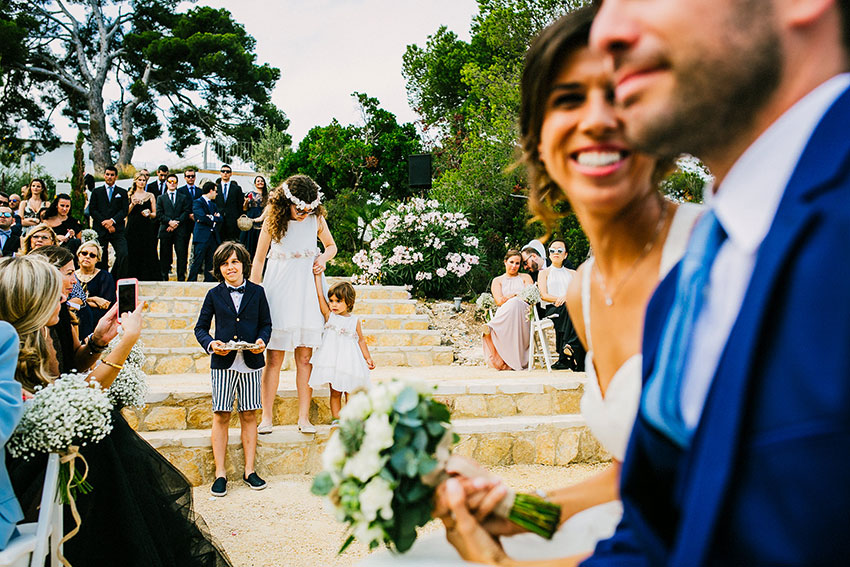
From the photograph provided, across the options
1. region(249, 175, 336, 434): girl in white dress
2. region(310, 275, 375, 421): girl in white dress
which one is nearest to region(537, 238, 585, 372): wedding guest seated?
region(310, 275, 375, 421): girl in white dress

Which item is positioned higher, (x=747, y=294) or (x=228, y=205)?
(x=228, y=205)

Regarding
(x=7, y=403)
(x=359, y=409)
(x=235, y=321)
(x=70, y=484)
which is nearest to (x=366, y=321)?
(x=235, y=321)

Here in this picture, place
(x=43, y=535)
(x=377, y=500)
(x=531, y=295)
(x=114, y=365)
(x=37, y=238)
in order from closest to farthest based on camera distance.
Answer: (x=377, y=500) < (x=43, y=535) < (x=114, y=365) < (x=37, y=238) < (x=531, y=295)

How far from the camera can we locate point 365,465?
1180mm

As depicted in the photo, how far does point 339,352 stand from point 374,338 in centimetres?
331

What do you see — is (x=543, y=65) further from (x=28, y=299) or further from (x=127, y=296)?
(x=127, y=296)

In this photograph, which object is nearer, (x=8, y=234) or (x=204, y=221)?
(x=8, y=234)

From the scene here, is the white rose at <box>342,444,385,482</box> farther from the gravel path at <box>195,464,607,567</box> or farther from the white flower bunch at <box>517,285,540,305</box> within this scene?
the white flower bunch at <box>517,285,540,305</box>

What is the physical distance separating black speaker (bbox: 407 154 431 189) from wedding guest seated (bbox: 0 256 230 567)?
523 inches

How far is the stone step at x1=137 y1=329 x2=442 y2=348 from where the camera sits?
816 cm

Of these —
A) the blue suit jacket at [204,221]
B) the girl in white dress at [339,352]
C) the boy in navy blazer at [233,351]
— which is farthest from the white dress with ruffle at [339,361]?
the blue suit jacket at [204,221]

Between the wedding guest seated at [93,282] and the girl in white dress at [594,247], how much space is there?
19.5 ft

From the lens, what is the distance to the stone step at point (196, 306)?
355 inches

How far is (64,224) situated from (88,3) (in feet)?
96.8
